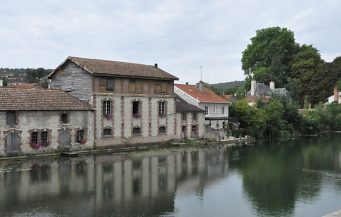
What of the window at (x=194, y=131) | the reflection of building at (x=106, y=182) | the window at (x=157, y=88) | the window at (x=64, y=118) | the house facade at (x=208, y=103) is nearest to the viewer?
the reflection of building at (x=106, y=182)

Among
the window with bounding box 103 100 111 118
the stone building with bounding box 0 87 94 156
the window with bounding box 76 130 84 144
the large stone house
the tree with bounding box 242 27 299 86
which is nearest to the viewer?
the stone building with bounding box 0 87 94 156

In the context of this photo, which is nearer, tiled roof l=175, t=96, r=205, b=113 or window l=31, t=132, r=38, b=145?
window l=31, t=132, r=38, b=145

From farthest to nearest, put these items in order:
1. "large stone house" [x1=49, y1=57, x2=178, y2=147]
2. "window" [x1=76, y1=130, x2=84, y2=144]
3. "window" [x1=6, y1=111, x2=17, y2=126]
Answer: "large stone house" [x1=49, y1=57, x2=178, y2=147], "window" [x1=76, y1=130, x2=84, y2=144], "window" [x1=6, y1=111, x2=17, y2=126]

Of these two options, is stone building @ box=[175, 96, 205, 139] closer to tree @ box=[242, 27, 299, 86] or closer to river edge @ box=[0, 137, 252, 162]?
river edge @ box=[0, 137, 252, 162]

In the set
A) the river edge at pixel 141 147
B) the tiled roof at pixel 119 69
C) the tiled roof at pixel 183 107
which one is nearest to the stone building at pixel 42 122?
the river edge at pixel 141 147

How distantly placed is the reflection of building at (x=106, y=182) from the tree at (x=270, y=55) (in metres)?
67.4

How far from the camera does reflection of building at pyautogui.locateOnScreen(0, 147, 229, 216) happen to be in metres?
18.4

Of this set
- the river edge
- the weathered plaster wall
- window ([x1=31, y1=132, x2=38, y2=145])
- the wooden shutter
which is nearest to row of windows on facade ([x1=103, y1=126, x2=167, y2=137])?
the river edge

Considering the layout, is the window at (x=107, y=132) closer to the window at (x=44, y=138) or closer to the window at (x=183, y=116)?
the window at (x=44, y=138)

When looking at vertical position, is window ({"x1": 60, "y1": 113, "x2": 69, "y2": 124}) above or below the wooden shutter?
below

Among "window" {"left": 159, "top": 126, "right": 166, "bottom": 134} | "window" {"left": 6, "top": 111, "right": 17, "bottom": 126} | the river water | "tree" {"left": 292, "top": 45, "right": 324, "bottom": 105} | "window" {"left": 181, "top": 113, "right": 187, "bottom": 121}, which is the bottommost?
the river water

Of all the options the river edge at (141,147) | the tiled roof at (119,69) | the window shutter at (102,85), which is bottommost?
the river edge at (141,147)

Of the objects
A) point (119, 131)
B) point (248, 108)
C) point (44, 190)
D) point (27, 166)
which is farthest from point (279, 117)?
point (44, 190)

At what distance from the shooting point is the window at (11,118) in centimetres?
3245
